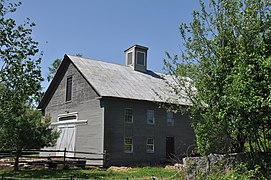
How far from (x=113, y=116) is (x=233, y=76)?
50.6 ft

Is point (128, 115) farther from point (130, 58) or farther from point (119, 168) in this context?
point (130, 58)

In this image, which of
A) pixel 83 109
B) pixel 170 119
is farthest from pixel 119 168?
pixel 170 119

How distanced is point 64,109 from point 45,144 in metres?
7.01

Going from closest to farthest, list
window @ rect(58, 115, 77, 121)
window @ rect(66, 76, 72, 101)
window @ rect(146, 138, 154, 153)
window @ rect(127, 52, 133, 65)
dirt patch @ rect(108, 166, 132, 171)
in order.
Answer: dirt patch @ rect(108, 166, 132, 171) < window @ rect(146, 138, 154, 153) < window @ rect(58, 115, 77, 121) < window @ rect(66, 76, 72, 101) < window @ rect(127, 52, 133, 65)

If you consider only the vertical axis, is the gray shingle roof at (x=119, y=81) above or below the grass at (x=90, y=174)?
above

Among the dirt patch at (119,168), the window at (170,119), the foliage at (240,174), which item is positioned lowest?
the dirt patch at (119,168)

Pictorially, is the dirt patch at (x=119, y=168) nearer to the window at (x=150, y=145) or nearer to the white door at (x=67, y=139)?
the window at (x=150, y=145)

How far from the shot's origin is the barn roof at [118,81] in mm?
24469

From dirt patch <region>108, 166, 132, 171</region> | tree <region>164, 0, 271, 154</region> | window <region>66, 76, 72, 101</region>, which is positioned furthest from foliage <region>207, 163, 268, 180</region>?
window <region>66, 76, 72, 101</region>

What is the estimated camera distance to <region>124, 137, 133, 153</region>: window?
24.2m

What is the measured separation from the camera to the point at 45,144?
839 inches

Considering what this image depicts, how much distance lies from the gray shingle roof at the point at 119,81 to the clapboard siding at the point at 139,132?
696 millimetres

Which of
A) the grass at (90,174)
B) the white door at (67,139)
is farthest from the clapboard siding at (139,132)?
the grass at (90,174)

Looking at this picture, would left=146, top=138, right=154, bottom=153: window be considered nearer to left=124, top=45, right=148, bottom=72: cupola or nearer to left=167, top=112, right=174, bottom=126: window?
left=167, top=112, right=174, bottom=126: window
